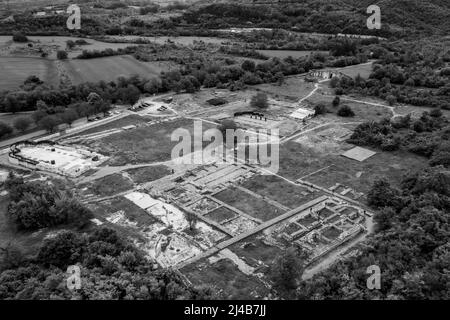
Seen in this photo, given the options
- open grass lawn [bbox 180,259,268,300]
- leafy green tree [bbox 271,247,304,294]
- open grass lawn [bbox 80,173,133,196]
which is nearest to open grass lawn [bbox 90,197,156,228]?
open grass lawn [bbox 80,173,133,196]

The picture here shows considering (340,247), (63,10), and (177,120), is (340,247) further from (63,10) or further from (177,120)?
(63,10)

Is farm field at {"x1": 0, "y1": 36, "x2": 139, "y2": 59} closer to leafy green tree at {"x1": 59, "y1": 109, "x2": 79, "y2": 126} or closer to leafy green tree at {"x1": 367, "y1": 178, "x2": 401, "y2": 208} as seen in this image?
leafy green tree at {"x1": 59, "y1": 109, "x2": 79, "y2": 126}

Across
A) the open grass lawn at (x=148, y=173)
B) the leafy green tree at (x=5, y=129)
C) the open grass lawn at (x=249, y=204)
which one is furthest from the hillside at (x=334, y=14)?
the open grass lawn at (x=249, y=204)

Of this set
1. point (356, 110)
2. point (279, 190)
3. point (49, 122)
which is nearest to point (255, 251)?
point (279, 190)

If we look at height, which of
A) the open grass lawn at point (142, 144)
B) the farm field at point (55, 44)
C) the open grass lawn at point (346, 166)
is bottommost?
A: the open grass lawn at point (346, 166)

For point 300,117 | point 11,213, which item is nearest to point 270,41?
point 300,117

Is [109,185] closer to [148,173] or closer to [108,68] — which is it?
[148,173]

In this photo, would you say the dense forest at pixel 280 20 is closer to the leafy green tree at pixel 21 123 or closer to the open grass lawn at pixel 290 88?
the open grass lawn at pixel 290 88
